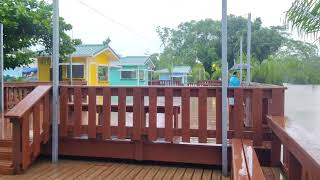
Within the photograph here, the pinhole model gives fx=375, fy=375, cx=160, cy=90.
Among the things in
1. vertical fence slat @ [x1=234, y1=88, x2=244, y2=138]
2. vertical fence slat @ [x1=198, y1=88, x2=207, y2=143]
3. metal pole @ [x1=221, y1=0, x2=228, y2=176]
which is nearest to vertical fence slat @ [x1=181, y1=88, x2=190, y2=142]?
vertical fence slat @ [x1=198, y1=88, x2=207, y2=143]

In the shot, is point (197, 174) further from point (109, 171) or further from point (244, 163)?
point (244, 163)

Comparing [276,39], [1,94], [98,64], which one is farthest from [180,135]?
[276,39]

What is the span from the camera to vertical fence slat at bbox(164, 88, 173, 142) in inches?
184

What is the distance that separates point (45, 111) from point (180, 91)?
1.78 metres

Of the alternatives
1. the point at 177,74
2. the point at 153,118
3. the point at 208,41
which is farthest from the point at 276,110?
the point at 208,41

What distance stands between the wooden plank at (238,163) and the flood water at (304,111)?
1.62 ft

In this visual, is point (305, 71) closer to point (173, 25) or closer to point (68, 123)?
point (68, 123)

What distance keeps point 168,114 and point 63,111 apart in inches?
56.7

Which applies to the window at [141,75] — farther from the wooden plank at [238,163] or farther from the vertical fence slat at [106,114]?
the wooden plank at [238,163]

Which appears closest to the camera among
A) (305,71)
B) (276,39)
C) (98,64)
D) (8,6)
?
(305,71)

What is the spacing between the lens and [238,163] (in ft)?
10.8

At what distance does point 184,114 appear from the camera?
4.64 m

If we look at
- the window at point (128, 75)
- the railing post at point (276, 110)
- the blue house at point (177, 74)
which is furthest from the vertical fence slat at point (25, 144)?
the blue house at point (177, 74)

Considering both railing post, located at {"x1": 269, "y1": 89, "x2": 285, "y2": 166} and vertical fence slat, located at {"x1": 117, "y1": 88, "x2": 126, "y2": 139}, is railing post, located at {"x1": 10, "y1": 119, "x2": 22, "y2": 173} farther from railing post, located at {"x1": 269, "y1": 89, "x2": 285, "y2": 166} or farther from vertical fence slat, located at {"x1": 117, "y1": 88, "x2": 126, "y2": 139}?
railing post, located at {"x1": 269, "y1": 89, "x2": 285, "y2": 166}
